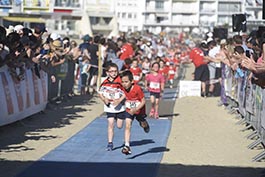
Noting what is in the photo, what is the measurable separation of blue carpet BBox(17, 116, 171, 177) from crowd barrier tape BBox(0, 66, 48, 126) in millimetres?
1401

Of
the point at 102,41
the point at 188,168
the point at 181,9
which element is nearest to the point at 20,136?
the point at 188,168

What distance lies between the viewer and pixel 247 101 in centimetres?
1523

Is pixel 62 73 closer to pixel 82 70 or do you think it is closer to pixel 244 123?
pixel 82 70

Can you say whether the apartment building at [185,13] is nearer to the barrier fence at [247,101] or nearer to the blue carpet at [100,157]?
the barrier fence at [247,101]

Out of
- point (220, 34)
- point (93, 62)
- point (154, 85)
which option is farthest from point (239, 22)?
point (220, 34)

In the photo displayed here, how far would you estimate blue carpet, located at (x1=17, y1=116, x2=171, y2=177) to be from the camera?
10.5 metres

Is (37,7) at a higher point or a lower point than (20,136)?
higher

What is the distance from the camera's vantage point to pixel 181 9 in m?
97.9

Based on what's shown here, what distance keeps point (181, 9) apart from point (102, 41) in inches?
2973

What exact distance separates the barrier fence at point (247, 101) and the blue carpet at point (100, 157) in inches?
69.4

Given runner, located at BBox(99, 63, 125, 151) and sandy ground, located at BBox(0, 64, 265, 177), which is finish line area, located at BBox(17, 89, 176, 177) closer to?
sandy ground, located at BBox(0, 64, 265, 177)

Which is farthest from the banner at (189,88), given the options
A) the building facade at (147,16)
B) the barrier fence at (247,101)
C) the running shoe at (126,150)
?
the building facade at (147,16)

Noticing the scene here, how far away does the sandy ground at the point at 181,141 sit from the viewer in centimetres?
1105

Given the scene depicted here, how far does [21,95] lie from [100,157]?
3.96m
